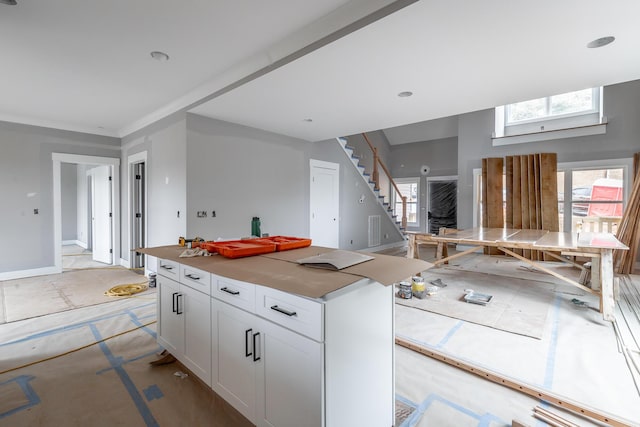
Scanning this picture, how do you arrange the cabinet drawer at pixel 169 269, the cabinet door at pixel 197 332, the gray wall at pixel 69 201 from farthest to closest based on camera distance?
the gray wall at pixel 69 201 → the cabinet drawer at pixel 169 269 → the cabinet door at pixel 197 332

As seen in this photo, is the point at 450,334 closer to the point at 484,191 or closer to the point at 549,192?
the point at 549,192

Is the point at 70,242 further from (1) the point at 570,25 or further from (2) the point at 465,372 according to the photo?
(1) the point at 570,25

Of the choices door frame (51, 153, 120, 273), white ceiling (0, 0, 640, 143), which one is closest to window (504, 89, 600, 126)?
white ceiling (0, 0, 640, 143)

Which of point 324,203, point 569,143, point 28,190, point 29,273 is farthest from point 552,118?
point 29,273

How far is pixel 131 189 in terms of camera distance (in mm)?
5359

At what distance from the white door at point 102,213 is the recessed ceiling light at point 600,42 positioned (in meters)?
7.16

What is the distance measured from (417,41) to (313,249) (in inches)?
72.2

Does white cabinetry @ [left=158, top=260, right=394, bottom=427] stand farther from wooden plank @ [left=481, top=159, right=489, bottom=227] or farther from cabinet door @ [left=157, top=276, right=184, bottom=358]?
wooden plank @ [left=481, top=159, right=489, bottom=227]

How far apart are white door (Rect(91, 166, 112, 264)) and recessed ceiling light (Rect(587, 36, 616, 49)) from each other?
7.16 m

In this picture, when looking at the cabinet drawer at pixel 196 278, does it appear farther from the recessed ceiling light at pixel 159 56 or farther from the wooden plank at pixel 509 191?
the wooden plank at pixel 509 191

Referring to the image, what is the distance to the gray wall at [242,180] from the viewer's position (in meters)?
4.09

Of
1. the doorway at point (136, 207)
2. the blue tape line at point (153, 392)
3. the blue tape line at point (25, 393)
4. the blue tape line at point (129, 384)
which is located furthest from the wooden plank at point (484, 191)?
the blue tape line at point (25, 393)

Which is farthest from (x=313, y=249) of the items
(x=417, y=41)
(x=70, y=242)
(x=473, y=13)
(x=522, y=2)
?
(x=70, y=242)

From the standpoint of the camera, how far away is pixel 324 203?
6.12m
